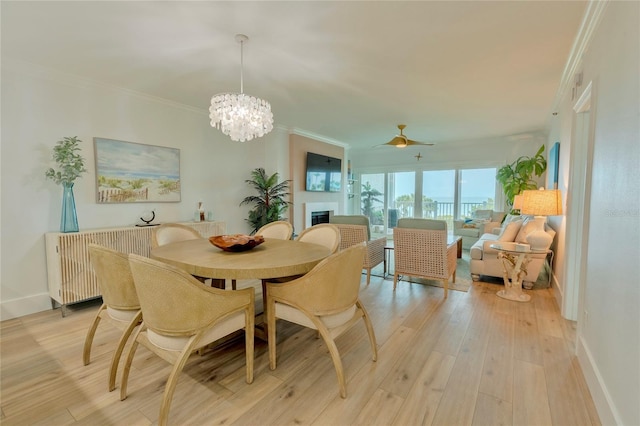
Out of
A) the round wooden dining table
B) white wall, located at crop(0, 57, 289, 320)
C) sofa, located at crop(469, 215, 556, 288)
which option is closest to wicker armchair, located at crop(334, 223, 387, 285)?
sofa, located at crop(469, 215, 556, 288)

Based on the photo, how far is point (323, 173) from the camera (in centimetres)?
642

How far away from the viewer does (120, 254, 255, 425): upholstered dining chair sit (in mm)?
1428

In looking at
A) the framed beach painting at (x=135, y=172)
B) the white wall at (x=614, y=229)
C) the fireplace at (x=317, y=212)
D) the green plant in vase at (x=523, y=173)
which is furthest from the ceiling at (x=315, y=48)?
the fireplace at (x=317, y=212)

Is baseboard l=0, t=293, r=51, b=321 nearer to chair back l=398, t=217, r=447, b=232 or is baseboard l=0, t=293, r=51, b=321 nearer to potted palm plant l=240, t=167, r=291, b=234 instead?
potted palm plant l=240, t=167, r=291, b=234

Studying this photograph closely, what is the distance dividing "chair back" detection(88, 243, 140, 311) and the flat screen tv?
4409 mm

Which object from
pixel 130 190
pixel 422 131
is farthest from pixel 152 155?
pixel 422 131

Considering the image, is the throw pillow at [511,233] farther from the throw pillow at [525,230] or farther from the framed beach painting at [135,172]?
the framed beach painting at [135,172]

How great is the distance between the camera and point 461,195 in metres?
7.27

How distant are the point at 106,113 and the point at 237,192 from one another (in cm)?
201

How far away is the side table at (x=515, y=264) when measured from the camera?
321 cm

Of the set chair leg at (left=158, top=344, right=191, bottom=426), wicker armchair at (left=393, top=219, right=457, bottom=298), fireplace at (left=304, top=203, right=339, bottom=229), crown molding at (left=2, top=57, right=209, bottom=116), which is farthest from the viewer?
fireplace at (left=304, top=203, right=339, bottom=229)

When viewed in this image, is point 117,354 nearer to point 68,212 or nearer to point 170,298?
point 170,298

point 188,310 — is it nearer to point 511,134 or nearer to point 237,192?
point 237,192

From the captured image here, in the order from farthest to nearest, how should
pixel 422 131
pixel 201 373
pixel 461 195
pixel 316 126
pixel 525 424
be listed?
1. pixel 461 195
2. pixel 422 131
3. pixel 316 126
4. pixel 201 373
5. pixel 525 424
